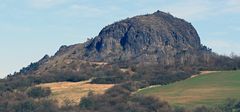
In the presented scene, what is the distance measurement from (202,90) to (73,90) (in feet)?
117

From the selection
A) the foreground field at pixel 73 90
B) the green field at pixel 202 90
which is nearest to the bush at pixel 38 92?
the foreground field at pixel 73 90

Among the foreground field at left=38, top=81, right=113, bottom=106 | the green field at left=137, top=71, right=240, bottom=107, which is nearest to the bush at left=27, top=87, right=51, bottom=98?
the foreground field at left=38, top=81, right=113, bottom=106

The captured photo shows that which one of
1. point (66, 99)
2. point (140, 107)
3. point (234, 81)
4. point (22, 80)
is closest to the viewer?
point (140, 107)

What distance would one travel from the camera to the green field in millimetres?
118944

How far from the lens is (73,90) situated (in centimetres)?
15088

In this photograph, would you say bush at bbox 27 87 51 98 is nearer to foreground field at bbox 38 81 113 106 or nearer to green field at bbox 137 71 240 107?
foreground field at bbox 38 81 113 106

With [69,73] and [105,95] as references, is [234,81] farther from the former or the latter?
[69,73]

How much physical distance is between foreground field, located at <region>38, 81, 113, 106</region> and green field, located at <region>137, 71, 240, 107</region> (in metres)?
13.5

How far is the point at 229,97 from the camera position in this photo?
118 metres

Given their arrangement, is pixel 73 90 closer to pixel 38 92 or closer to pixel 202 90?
pixel 38 92

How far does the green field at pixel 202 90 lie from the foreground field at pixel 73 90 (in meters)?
13.5

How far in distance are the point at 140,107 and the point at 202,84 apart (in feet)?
125

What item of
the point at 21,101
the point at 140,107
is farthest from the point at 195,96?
the point at 21,101

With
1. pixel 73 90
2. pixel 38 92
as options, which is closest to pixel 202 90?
pixel 73 90
